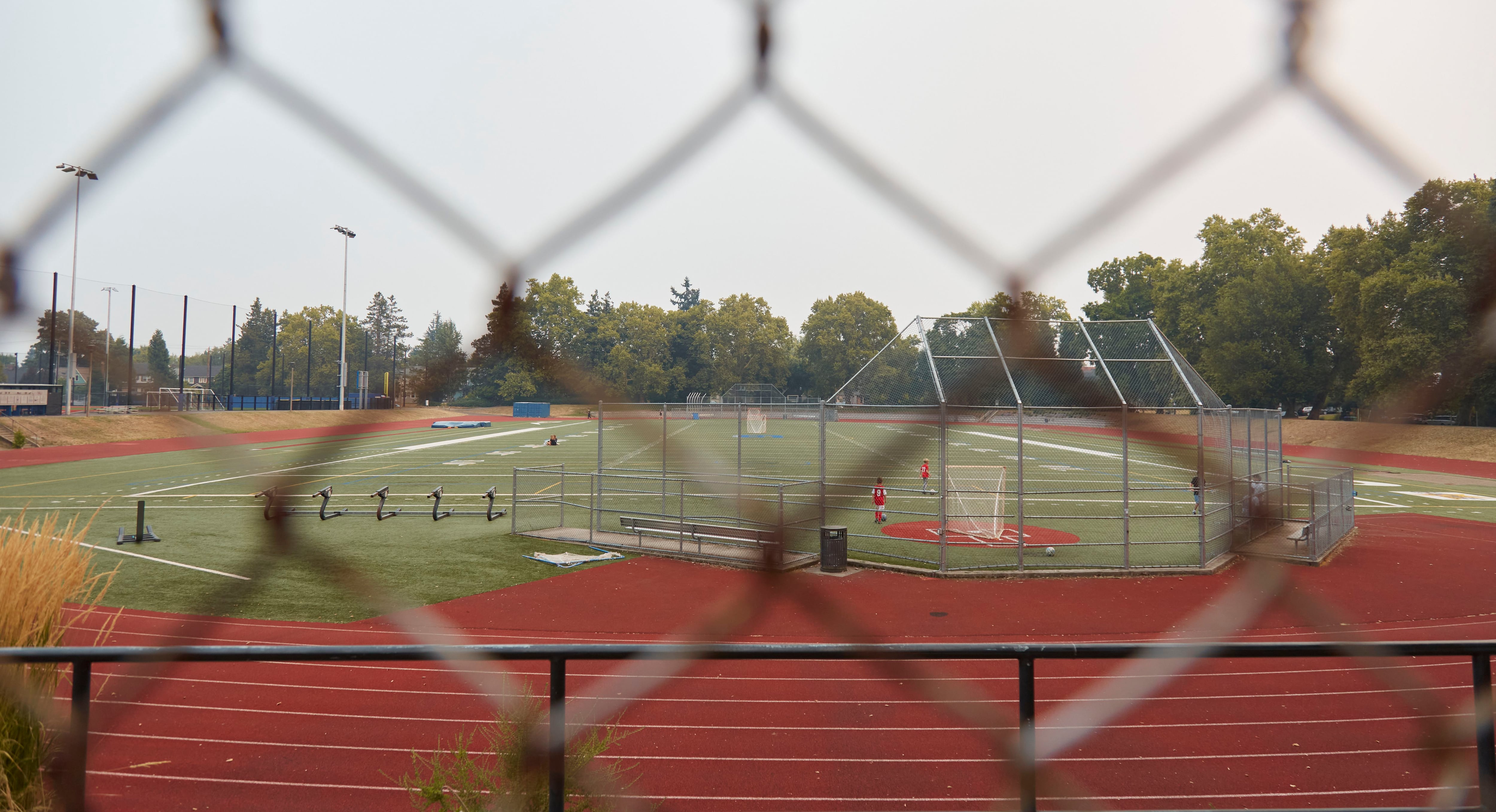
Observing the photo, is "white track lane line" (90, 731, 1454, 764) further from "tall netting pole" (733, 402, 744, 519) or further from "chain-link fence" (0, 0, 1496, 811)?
"tall netting pole" (733, 402, 744, 519)

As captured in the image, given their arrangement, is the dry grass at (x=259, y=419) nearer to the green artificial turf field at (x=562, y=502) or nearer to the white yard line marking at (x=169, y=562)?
the green artificial turf field at (x=562, y=502)

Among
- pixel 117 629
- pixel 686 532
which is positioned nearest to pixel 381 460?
pixel 686 532

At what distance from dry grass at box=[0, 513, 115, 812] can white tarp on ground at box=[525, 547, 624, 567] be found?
8.44 meters

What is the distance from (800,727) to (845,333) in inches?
161

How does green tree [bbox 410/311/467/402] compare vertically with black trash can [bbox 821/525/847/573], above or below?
above

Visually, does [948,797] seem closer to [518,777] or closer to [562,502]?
[518,777]

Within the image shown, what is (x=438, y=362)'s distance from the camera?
0.90m

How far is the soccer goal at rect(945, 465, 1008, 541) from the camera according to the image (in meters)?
13.7

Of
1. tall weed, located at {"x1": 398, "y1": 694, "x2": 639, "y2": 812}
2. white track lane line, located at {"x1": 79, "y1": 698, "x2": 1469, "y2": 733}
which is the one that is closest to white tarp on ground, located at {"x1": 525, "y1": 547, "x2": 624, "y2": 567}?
white track lane line, located at {"x1": 79, "y1": 698, "x2": 1469, "y2": 733}

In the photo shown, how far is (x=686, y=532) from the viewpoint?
13000 mm

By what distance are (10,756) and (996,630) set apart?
7960 millimetres

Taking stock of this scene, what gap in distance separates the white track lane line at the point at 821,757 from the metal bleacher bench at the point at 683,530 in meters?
5.84

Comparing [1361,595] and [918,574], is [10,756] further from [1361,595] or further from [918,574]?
[1361,595]

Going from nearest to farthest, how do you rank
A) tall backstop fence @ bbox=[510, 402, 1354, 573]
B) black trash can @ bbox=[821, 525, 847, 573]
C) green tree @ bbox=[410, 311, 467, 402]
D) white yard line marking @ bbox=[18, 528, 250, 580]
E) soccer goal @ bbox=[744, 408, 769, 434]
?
1. green tree @ bbox=[410, 311, 467, 402]
2. tall backstop fence @ bbox=[510, 402, 1354, 573]
3. white yard line marking @ bbox=[18, 528, 250, 580]
4. black trash can @ bbox=[821, 525, 847, 573]
5. soccer goal @ bbox=[744, 408, 769, 434]
